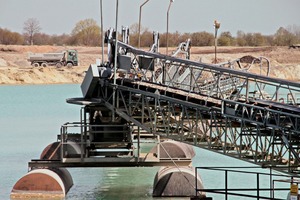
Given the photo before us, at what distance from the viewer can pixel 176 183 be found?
33.2 metres

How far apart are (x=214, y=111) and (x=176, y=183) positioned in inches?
182

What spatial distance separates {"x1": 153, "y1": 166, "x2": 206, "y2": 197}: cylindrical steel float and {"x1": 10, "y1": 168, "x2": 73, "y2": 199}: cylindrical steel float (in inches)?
128

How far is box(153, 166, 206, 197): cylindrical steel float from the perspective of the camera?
32969 mm

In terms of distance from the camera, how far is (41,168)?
111 ft

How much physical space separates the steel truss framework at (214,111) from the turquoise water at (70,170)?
3.82 m

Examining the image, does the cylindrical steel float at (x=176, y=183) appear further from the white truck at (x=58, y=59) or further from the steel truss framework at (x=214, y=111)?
the white truck at (x=58, y=59)

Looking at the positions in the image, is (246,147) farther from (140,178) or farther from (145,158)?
(140,178)

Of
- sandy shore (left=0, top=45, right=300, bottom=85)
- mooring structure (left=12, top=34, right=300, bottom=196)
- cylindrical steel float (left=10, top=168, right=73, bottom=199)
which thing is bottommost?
sandy shore (left=0, top=45, right=300, bottom=85)

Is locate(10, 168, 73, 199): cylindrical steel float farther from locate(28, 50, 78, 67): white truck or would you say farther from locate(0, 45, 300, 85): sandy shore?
locate(28, 50, 78, 67): white truck

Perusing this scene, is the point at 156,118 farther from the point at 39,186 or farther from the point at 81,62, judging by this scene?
the point at 81,62

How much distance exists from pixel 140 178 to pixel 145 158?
708 centimetres

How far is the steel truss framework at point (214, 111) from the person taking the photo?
26562mm

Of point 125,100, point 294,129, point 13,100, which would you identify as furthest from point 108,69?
point 13,100

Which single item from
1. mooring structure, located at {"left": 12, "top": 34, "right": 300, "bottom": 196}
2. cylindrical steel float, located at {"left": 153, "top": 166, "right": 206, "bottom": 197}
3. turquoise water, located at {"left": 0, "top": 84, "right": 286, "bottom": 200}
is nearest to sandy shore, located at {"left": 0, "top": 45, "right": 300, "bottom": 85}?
turquoise water, located at {"left": 0, "top": 84, "right": 286, "bottom": 200}
